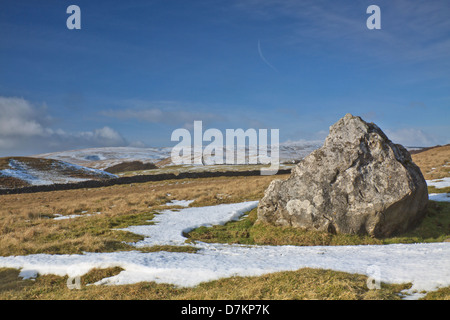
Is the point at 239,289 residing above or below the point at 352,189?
below

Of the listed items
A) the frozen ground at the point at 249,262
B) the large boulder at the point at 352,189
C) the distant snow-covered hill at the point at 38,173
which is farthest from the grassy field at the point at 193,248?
the distant snow-covered hill at the point at 38,173

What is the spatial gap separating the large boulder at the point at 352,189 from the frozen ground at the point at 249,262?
7.89 ft

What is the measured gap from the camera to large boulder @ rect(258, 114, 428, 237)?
751 inches

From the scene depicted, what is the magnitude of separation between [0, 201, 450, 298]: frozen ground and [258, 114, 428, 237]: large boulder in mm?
2405

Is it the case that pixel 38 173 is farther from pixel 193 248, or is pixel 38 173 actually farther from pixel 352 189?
pixel 352 189

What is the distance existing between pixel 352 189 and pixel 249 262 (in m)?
8.86

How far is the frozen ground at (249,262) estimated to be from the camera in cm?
→ 1195

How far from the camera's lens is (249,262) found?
14.1 m

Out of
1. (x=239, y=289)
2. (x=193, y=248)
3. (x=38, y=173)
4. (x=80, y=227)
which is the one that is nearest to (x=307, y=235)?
(x=193, y=248)

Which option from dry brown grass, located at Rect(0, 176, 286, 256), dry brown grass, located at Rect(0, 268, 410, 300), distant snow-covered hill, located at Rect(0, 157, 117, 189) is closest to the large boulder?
dry brown grass, located at Rect(0, 268, 410, 300)

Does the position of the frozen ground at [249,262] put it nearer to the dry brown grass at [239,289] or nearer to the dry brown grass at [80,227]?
the dry brown grass at [239,289]

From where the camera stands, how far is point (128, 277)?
13.1 meters
